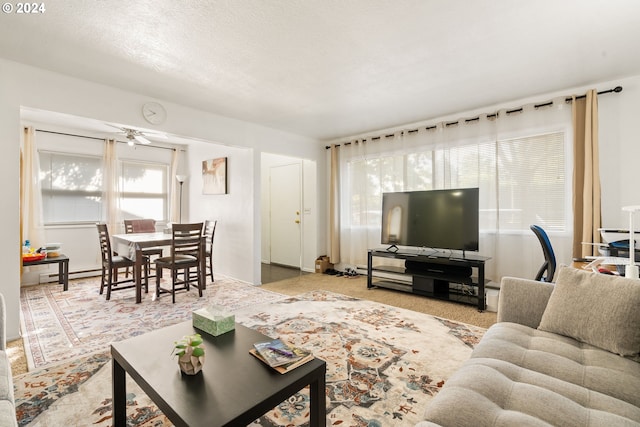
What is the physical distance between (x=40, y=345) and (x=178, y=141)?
4.08m

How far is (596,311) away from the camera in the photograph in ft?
4.95

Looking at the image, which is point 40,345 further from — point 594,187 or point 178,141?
point 594,187

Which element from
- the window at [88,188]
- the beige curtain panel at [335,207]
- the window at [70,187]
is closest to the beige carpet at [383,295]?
the beige curtain panel at [335,207]

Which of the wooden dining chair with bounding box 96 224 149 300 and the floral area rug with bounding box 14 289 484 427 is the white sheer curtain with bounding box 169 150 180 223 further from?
the floral area rug with bounding box 14 289 484 427

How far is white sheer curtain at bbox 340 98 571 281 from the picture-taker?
343 centimetres

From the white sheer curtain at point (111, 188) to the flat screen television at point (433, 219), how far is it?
179 inches

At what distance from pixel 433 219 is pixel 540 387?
117 inches

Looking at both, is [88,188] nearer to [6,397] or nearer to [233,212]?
[233,212]

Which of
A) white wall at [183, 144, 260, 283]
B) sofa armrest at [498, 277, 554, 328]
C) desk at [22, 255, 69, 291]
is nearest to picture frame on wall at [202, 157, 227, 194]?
white wall at [183, 144, 260, 283]

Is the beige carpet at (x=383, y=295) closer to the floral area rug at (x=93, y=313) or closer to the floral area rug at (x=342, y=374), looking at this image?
the floral area rug at (x=342, y=374)

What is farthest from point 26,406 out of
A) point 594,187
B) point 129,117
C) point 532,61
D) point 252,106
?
point 594,187

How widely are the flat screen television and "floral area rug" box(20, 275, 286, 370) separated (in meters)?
1.95

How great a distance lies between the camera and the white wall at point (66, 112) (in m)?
2.63

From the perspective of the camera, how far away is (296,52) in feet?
8.22
